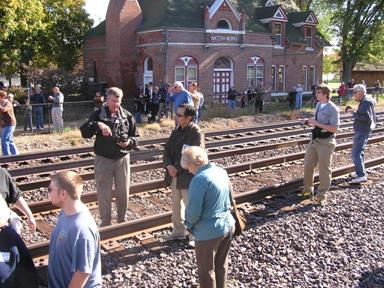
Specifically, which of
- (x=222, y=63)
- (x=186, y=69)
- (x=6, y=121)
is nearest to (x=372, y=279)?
(x=6, y=121)

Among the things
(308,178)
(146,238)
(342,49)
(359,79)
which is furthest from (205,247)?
(359,79)

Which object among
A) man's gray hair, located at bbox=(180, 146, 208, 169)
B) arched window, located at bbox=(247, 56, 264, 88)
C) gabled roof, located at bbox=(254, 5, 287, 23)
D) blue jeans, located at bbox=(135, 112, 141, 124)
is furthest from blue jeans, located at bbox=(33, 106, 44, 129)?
gabled roof, located at bbox=(254, 5, 287, 23)

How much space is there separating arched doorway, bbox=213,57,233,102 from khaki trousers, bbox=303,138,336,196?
76.2ft

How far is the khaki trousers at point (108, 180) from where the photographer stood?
20.9 feet

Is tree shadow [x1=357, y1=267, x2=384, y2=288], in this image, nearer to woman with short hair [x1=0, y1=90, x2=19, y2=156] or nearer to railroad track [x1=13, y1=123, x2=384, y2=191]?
railroad track [x1=13, y1=123, x2=384, y2=191]

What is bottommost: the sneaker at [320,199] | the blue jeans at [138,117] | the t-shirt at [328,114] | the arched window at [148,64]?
the sneaker at [320,199]

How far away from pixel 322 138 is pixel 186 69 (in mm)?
22738

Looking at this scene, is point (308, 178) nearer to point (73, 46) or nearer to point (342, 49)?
point (73, 46)

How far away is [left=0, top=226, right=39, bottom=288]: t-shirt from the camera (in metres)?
3.25

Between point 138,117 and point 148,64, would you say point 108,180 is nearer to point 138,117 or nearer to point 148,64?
point 138,117

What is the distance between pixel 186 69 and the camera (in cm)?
3011

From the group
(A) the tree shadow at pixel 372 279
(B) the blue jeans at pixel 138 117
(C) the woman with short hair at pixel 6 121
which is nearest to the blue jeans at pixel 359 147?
(A) the tree shadow at pixel 372 279

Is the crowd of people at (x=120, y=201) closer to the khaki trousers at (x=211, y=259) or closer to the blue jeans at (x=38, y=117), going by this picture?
the khaki trousers at (x=211, y=259)

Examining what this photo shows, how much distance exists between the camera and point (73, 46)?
124ft
